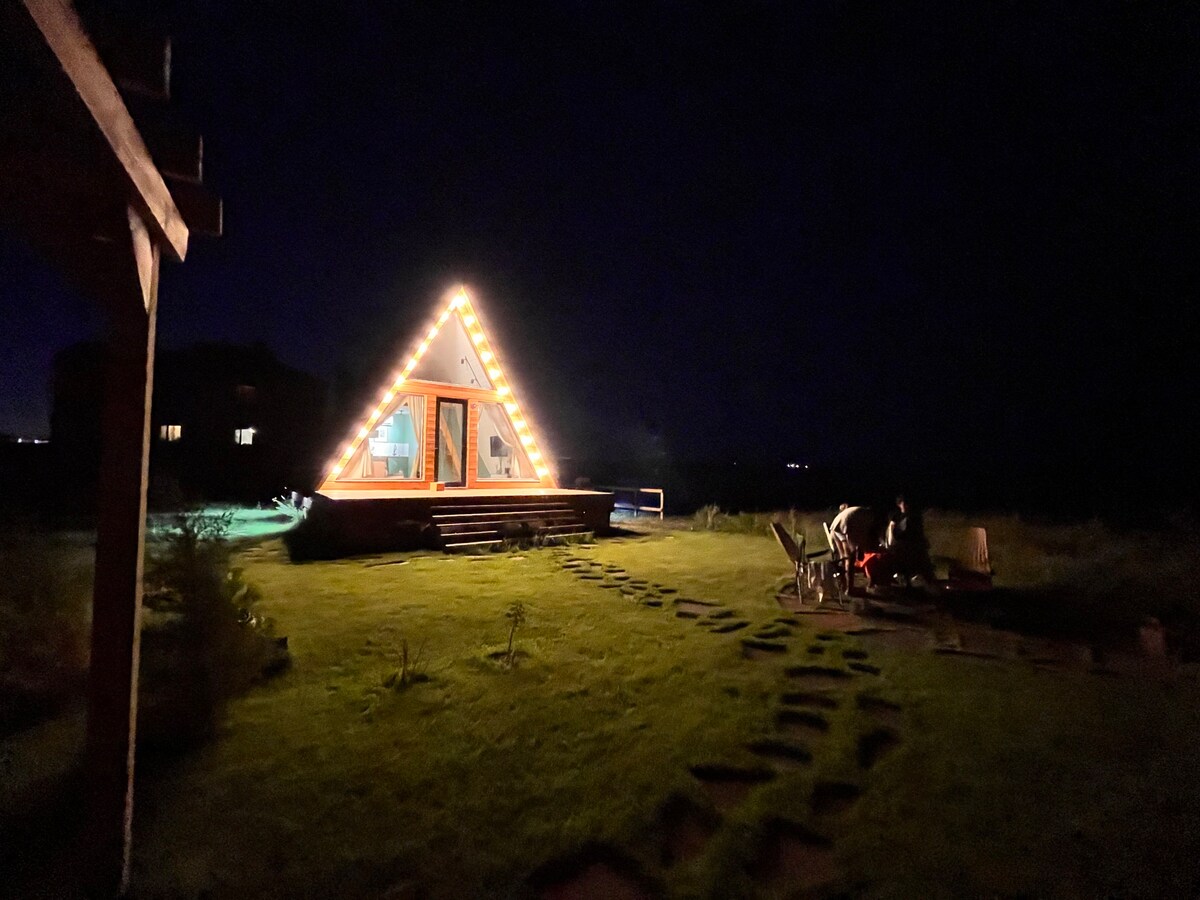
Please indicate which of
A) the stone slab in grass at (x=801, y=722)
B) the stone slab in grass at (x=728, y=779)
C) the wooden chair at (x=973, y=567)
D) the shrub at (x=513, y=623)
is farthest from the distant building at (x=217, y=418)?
the stone slab in grass at (x=728, y=779)

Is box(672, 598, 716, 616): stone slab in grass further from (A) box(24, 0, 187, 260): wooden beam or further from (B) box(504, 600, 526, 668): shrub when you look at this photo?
(A) box(24, 0, 187, 260): wooden beam

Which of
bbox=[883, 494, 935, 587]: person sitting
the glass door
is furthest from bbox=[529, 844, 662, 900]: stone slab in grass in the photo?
the glass door

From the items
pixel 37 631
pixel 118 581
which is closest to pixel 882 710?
pixel 118 581

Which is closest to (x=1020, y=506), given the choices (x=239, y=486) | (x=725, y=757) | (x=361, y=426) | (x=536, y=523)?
(x=536, y=523)

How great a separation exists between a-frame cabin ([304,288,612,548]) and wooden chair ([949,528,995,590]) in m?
6.42

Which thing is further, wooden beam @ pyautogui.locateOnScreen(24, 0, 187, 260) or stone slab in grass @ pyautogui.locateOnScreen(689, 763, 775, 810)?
stone slab in grass @ pyautogui.locateOnScreen(689, 763, 775, 810)

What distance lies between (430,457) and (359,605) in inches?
241

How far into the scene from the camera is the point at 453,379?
12.5 metres

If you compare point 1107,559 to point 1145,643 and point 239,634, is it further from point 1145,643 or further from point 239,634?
point 239,634

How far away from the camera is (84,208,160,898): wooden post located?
6.68 feet

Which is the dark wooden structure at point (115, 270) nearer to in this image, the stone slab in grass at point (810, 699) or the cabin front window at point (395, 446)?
the stone slab in grass at point (810, 699)

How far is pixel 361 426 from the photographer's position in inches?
432

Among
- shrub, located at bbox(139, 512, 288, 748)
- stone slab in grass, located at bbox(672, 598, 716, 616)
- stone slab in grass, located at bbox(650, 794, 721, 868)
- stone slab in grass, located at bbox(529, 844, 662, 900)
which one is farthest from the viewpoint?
stone slab in grass, located at bbox(672, 598, 716, 616)

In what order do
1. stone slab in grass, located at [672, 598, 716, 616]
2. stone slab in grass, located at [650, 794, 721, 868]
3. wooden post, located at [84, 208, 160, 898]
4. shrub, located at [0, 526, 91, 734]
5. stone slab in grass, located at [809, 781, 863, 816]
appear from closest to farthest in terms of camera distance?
wooden post, located at [84, 208, 160, 898]
stone slab in grass, located at [650, 794, 721, 868]
stone slab in grass, located at [809, 781, 863, 816]
shrub, located at [0, 526, 91, 734]
stone slab in grass, located at [672, 598, 716, 616]
